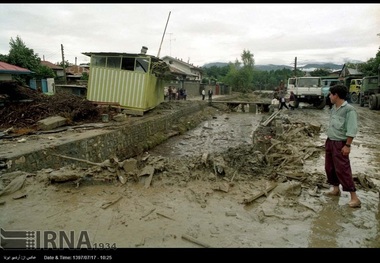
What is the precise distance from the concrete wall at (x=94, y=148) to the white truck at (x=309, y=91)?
13116 mm

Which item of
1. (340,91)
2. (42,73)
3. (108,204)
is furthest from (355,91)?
(42,73)

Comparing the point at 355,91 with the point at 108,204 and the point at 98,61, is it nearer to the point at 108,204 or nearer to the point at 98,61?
the point at 98,61

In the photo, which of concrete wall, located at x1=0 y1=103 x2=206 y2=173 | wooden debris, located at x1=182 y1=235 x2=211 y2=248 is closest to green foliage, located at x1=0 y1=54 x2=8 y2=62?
concrete wall, located at x1=0 y1=103 x2=206 y2=173

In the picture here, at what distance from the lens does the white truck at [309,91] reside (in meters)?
21.3

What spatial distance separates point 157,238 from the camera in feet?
10.1

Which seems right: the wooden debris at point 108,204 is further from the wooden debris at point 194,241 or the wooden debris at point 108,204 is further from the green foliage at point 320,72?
the green foliage at point 320,72

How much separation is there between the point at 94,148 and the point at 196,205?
5511 millimetres

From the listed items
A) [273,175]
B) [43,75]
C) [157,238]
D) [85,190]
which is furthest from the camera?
[43,75]

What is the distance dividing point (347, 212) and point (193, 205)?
2246 millimetres

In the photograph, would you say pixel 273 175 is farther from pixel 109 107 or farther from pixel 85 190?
pixel 109 107

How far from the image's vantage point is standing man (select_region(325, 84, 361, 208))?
394cm

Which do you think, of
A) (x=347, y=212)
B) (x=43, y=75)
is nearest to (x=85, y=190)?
(x=347, y=212)

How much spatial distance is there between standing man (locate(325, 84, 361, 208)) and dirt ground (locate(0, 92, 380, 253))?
1.15 ft

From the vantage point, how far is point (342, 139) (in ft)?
13.4
